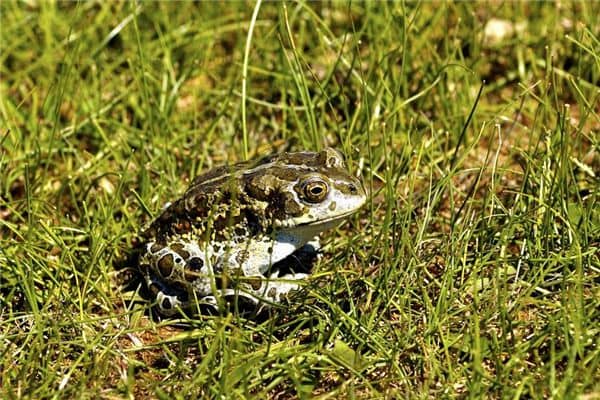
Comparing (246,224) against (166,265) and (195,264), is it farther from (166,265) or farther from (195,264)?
(166,265)

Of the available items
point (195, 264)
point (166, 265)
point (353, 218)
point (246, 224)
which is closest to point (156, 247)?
point (166, 265)

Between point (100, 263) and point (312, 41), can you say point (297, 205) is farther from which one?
point (312, 41)

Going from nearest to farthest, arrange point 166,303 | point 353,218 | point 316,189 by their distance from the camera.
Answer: point 316,189 → point 166,303 → point 353,218

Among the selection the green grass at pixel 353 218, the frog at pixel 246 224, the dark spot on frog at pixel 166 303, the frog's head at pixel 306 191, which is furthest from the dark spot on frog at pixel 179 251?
the frog's head at pixel 306 191

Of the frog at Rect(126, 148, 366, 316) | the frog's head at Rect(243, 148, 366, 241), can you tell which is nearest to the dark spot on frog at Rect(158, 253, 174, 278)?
the frog at Rect(126, 148, 366, 316)

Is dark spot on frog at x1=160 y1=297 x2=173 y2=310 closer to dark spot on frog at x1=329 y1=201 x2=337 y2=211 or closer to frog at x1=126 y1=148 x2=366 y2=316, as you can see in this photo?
frog at x1=126 y1=148 x2=366 y2=316

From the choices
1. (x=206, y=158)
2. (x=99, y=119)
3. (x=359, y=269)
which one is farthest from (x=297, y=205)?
(x=99, y=119)

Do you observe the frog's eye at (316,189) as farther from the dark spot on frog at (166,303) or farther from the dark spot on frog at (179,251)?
the dark spot on frog at (166,303)
